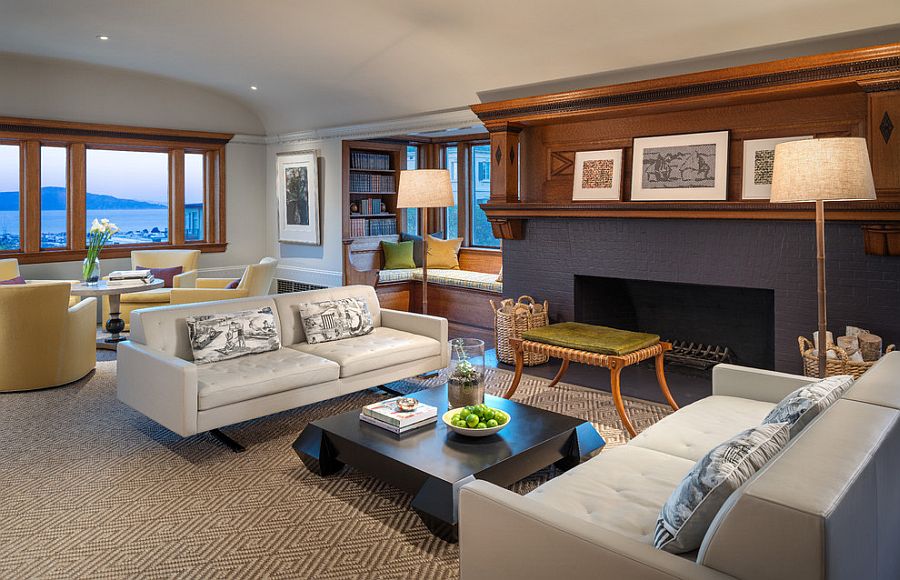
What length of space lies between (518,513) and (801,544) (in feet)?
2.22

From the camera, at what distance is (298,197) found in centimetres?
821

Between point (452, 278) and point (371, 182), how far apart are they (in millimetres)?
1857

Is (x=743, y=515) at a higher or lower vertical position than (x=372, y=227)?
lower

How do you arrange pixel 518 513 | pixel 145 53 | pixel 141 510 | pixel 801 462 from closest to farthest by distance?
1. pixel 801 462
2. pixel 518 513
3. pixel 141 510
4. pixel 145 53

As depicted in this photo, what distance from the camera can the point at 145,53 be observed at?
639 centimetres

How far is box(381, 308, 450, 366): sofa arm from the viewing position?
4.67 m

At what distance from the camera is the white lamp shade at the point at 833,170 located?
3152 millimetres

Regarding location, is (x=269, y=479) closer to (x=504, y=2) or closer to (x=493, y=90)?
(x=504, y=2)

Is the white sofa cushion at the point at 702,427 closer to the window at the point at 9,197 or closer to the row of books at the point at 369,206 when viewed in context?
the row of books at the point at 369,206

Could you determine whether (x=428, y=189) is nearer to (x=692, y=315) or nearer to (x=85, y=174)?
(x=692, y=315)

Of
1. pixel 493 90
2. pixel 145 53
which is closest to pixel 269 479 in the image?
pixel 493 90

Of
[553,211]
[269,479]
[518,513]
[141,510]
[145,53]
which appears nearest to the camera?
[518,513]

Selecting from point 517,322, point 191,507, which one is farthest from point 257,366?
point 517,322

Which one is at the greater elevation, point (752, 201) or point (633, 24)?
point (633, 24)
